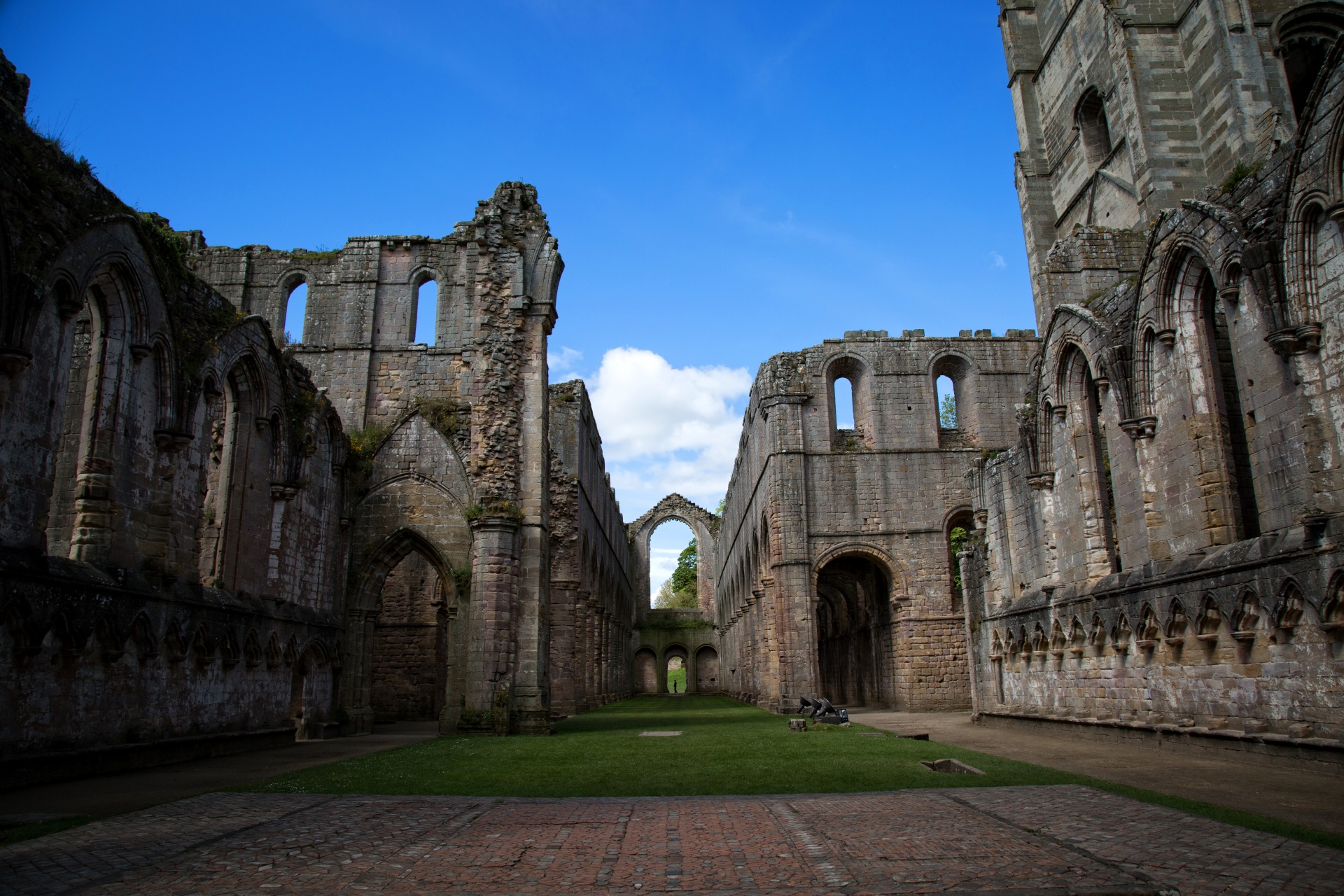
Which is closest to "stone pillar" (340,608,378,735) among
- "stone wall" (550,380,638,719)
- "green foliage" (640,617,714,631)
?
"stone wall" (550,380,638,719)

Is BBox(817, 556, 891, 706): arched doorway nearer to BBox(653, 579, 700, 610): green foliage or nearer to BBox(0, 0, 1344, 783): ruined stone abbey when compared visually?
BBox(0, 0, 1344, 783): ruined stone abbey

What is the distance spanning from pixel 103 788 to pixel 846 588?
25159mm

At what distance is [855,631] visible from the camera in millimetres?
28719

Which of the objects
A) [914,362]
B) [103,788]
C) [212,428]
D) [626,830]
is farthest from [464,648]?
[914,362]

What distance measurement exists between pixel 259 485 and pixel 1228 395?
1347 centimetres

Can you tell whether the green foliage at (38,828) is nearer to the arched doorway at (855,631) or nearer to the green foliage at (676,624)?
the arched doorway at (855,631)

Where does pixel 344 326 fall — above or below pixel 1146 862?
above

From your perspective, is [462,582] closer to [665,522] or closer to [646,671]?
[646,671]

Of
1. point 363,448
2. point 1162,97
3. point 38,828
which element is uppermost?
point 1162,97

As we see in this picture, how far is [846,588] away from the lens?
3019cm

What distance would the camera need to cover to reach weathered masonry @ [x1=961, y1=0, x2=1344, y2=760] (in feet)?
25.1

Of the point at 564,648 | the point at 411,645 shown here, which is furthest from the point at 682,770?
the point at 564,648

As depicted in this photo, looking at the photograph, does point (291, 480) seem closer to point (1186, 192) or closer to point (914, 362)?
point (914, 362)

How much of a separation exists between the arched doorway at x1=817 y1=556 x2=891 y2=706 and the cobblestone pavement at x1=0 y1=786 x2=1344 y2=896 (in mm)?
18081
